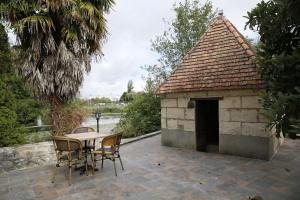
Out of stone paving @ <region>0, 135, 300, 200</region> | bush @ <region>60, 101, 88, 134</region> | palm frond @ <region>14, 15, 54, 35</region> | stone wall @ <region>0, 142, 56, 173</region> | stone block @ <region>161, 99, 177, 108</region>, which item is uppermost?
palm frond @ <region>14, 15, 54, 35</region>

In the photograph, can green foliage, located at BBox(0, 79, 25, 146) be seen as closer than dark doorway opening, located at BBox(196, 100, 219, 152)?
Yes

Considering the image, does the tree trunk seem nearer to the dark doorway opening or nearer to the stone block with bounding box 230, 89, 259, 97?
the dark doorway opening

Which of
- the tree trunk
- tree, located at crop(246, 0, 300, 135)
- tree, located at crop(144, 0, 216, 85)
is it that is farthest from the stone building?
tree, located at crop(144, 0, 216, 85)

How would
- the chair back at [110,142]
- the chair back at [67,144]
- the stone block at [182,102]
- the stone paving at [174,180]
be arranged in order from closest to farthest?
the stone paving at [174,180] → the chair back at [67,144] → the chair back at [110,142] → the stone block at [182,102]

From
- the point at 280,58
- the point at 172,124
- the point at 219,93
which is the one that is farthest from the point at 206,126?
the point at 280,58

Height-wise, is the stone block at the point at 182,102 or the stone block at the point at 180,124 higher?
the stone block at the point at 182,102

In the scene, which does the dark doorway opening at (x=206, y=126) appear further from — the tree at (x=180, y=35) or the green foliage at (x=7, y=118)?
the tree at (x=180, y=35)

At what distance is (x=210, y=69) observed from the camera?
7.61m

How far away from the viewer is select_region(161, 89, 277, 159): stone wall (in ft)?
21.3

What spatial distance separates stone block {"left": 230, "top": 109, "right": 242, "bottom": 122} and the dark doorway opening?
1.23 metres

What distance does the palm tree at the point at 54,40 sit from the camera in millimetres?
6383

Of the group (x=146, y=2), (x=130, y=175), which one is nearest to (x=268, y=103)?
(x=130, y=175)

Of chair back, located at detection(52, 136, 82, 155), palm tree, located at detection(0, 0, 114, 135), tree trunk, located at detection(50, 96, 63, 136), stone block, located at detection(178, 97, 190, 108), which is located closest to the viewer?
chair back, located at detection(52, 136, 82, 155)

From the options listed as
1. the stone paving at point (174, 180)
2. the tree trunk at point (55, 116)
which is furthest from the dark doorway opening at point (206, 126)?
the tree trunk at point (55, 116)
